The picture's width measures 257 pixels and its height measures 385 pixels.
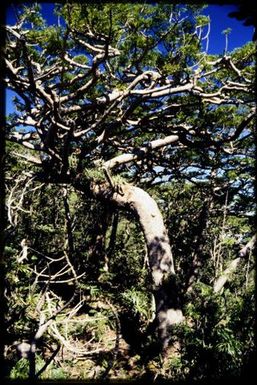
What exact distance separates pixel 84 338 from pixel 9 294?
2257mm

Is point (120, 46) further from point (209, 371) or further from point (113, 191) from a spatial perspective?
point (209, 371)

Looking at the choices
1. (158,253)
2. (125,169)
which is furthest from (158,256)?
(125,169)

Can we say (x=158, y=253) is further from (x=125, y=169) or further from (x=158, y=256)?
(x=125, y=169)

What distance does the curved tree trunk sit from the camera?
21.9 ft

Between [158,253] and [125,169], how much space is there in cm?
413

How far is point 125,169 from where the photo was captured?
10586 mm

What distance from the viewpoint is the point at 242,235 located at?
11938 millimetres

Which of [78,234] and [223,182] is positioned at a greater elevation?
[223,182]

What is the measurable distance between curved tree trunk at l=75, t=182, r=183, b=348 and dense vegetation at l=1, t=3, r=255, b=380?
0.03m

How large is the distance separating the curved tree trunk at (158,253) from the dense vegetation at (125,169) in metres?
0.03

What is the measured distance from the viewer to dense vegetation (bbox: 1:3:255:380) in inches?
204

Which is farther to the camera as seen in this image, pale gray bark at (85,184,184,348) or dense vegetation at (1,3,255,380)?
pale gray bark at (85,184,184,348)

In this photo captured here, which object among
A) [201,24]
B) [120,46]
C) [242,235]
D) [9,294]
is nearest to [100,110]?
[120,46]

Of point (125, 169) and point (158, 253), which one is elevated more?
point (125, 169)
